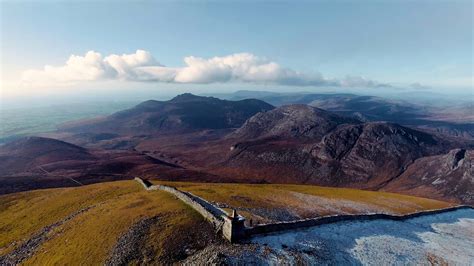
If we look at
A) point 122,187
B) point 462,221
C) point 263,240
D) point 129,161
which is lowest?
point 129,161

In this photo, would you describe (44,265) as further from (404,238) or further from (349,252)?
(404,238)

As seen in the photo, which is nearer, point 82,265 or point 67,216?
point 82,265

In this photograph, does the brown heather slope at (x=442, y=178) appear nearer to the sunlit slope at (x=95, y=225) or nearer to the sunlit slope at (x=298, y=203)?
the sunlit slope at (x=298, y=203)

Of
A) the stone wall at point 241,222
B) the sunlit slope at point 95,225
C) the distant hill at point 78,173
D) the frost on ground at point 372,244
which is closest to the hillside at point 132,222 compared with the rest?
the sunlit slope at point 95,225

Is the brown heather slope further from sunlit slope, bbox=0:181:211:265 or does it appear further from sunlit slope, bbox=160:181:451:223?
sunlit slope, bbox=0:181:211:265

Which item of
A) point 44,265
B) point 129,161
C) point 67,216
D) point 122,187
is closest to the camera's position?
point 44,265

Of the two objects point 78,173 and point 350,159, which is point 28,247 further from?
point 350,159

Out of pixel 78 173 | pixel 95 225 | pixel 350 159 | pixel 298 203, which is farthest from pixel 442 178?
pixel 78 173

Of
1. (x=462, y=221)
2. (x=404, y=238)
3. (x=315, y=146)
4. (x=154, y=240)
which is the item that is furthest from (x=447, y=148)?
(x=154, y=240)
